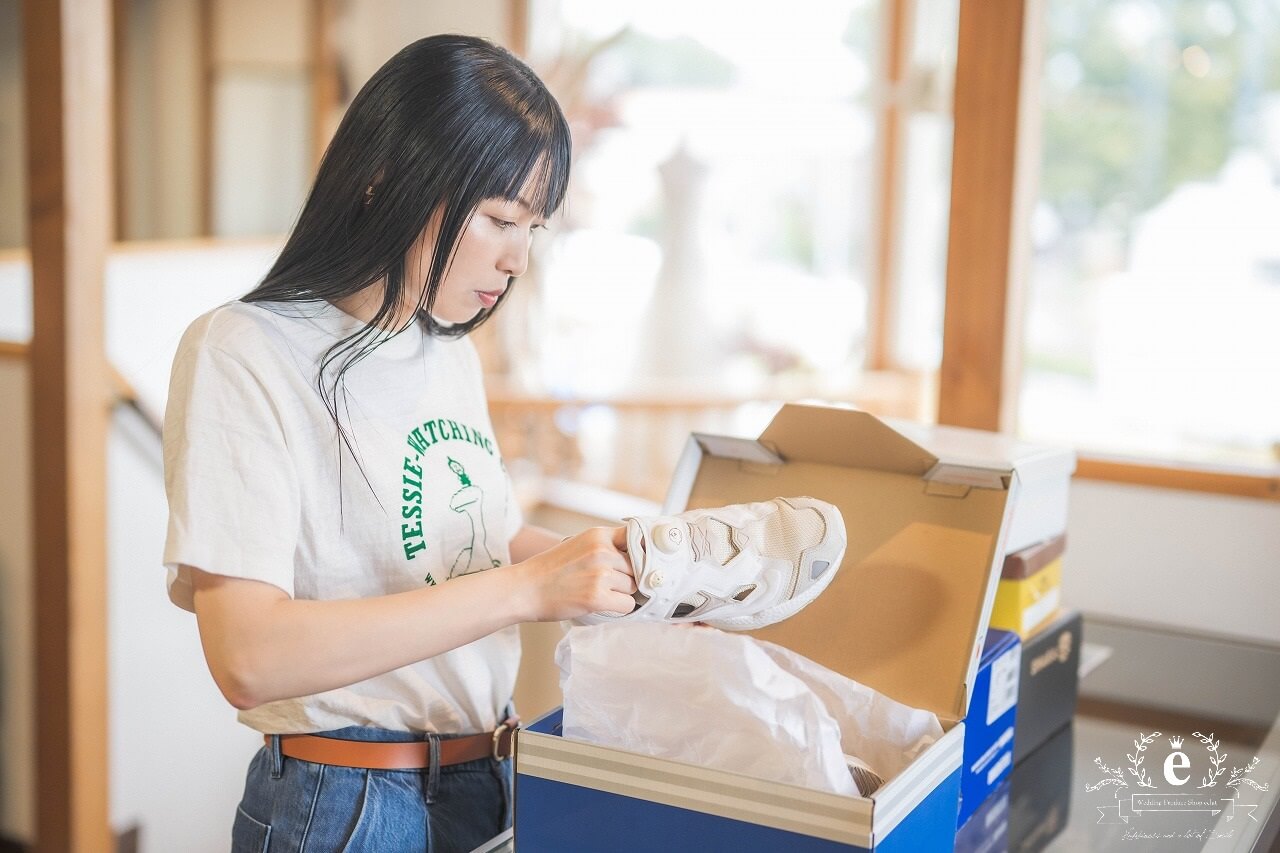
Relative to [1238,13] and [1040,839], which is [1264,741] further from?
[1238,13]

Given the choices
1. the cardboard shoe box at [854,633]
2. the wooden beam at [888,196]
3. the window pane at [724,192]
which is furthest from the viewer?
the window pane at [724,192]

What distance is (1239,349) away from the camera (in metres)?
3.51

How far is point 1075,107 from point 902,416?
1.18m

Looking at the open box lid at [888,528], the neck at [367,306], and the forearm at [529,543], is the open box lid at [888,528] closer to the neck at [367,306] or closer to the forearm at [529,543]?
the forearm at [529,543]

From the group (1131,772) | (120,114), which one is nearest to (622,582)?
(1131,772)

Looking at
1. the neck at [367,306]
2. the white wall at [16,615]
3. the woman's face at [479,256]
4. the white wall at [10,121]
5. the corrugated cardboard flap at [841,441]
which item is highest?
the white wall at [10,121]

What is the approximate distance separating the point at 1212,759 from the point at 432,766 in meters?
0.89

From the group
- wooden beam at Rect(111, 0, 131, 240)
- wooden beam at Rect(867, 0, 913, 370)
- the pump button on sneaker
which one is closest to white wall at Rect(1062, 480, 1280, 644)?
the pump button on sneaker

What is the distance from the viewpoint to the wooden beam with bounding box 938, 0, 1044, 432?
1.82 metres

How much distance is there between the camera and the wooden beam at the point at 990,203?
1.82m

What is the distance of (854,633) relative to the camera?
1.22 meters

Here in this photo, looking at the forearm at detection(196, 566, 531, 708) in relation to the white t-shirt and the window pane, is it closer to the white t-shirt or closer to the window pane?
the white t-shirt

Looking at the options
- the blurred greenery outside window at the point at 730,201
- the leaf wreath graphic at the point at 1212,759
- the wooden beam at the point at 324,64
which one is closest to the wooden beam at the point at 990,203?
the leaf wreath graphic at the point at 1212,759

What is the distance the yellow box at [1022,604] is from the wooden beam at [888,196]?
3.39m
